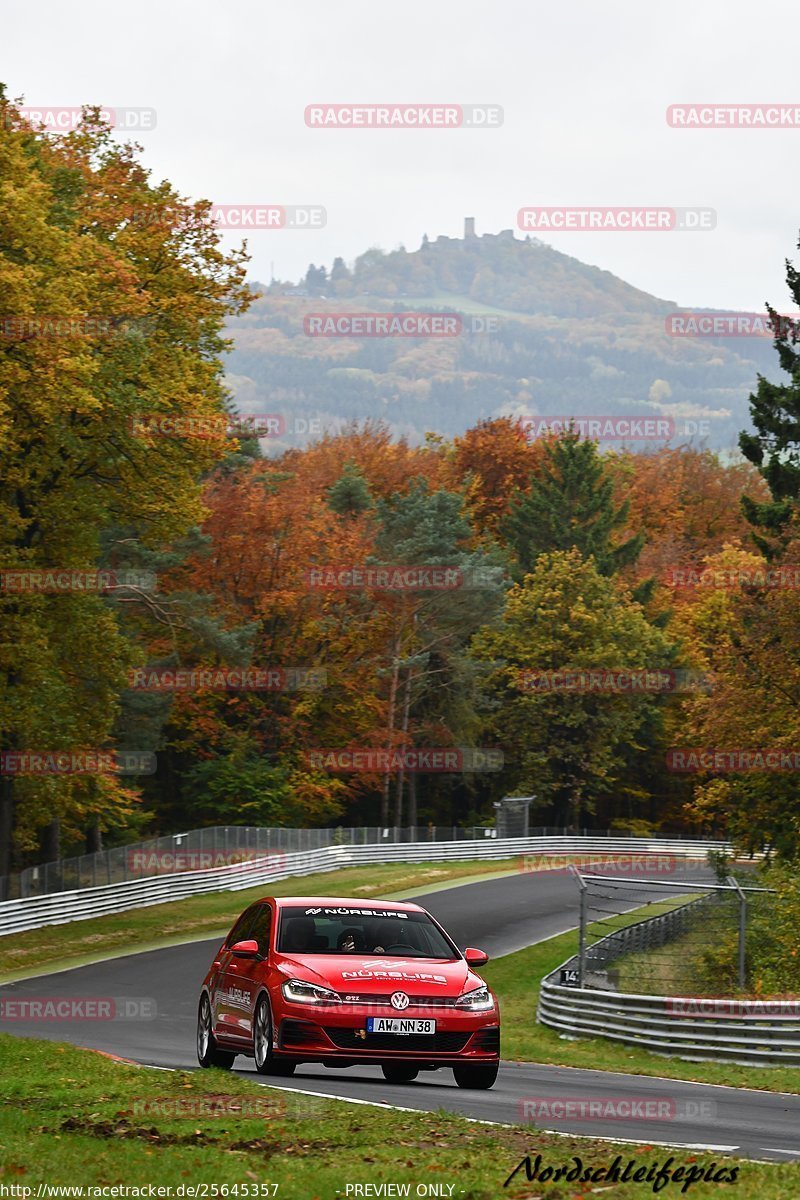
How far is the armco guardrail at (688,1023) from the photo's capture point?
2166 cm

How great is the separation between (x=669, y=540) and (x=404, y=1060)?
9046 centimetres

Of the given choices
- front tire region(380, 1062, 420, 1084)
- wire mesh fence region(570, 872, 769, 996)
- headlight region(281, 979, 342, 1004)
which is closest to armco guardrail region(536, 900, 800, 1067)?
wire mesh fence region(570, 872, 769, 996)

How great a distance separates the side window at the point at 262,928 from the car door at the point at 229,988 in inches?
5.2

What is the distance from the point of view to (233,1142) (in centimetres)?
1013

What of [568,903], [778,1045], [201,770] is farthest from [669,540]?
[778,1045]

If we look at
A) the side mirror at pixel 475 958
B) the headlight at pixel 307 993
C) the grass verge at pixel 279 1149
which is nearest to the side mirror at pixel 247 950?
the headlight at pixel 307 993

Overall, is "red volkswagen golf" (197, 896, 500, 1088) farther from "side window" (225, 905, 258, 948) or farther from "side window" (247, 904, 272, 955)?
"side window" (225, 905, 258, 948)

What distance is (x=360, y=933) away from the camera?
15094 mm

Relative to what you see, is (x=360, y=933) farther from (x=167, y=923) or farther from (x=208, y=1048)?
(x=167, y=923)

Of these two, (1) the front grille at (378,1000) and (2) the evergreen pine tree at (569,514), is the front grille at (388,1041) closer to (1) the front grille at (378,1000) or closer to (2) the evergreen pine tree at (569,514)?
(1) the front grille at (378,1000)

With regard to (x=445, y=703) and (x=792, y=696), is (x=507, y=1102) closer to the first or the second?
(x=792, y=696)

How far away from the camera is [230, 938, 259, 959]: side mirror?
14.8 m

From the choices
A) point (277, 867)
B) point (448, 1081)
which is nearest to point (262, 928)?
point (448, 1081)

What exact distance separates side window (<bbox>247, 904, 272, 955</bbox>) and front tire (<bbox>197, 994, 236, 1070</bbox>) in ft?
3.33
